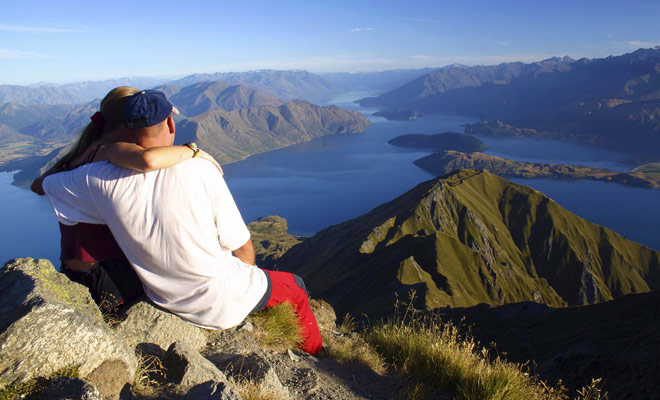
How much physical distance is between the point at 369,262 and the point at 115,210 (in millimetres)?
66762

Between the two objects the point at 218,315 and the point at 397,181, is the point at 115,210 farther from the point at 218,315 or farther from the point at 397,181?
the point at 397,181

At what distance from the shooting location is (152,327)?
16.1 feet

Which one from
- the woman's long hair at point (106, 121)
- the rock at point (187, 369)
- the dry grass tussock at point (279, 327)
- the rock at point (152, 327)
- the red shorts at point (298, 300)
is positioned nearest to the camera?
the rock at point (187, 369)

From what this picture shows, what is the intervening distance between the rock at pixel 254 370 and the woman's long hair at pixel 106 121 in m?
3.26

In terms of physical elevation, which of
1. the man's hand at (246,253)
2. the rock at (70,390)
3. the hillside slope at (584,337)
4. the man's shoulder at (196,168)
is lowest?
the hillside slope at (584,337)

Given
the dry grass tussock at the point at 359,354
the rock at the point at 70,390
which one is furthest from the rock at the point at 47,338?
the dry grass tussock at the point at 359,354

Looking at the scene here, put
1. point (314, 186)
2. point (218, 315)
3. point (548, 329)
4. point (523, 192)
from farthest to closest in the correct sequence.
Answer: point (314, 186), point (523, 192), point (548, 329), point (218, 315)

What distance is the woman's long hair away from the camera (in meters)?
4.50

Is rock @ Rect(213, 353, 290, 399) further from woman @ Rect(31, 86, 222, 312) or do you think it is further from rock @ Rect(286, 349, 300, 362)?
woman @ Rect(31, 86, 222, 312)

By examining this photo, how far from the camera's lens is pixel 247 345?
545 cm

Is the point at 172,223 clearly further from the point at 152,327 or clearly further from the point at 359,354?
the point at 359,354

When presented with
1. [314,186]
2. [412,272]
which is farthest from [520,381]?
[314,186]

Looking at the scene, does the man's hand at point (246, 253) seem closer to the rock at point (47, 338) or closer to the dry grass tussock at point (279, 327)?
the dry grass tussock at point (279, 327)

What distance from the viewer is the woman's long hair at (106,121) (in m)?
4.50
